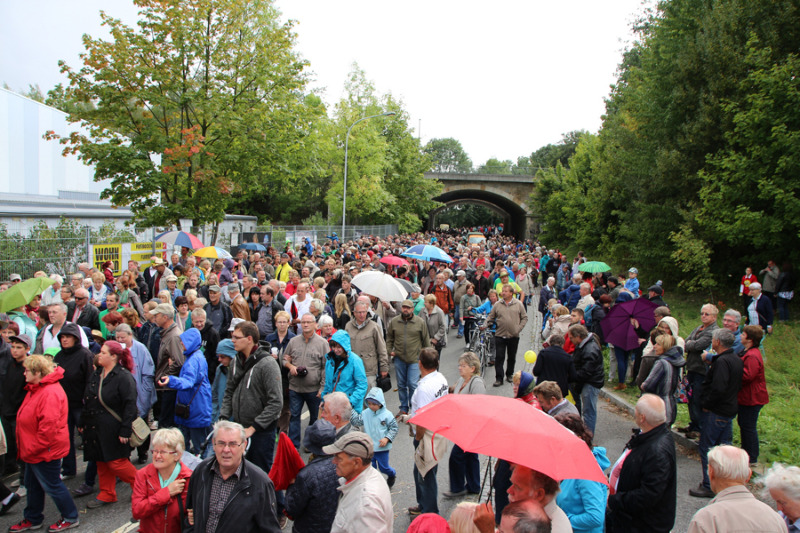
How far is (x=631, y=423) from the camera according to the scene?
847 centimetres

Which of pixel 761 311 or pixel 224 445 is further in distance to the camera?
pixel 761 311

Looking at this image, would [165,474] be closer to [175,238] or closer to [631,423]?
[631,423]

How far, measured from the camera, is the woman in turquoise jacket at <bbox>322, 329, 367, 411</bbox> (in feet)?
19.8

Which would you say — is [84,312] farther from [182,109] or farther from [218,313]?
[182,109]

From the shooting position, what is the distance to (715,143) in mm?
16359

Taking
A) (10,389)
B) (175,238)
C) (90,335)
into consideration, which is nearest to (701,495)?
(10,389)

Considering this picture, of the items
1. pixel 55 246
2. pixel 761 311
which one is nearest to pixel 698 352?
pixel 761 311

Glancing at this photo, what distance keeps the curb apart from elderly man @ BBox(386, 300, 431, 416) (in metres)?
3.74

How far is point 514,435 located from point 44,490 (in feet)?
15.0

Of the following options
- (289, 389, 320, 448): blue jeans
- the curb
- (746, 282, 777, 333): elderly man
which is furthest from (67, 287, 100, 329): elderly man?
(746, 282, 777, 333): elderly man

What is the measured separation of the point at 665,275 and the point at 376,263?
1238cm

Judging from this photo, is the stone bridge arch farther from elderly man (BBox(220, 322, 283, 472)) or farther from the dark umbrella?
elderly man (BBox(220, 322, 283, 472))

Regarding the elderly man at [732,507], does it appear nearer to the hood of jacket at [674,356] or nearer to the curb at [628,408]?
the hood of jacket at [674,356]

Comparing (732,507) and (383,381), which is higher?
(732,507)
